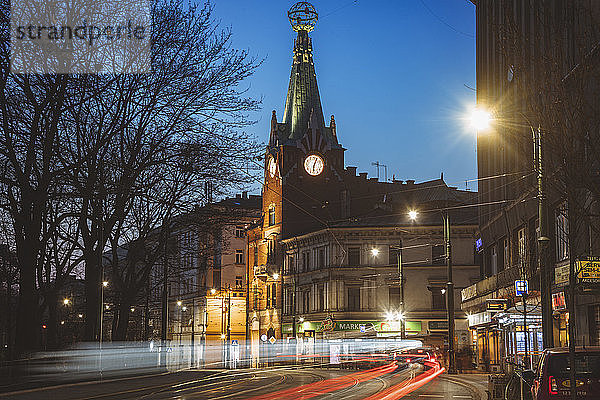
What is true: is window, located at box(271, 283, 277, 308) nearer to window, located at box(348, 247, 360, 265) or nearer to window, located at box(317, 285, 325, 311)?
window, located at box(317, 285, 325, 311)

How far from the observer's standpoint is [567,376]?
15656 millimetres

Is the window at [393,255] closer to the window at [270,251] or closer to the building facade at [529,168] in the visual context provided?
the window at [270,251]

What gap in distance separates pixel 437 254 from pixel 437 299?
163 inches

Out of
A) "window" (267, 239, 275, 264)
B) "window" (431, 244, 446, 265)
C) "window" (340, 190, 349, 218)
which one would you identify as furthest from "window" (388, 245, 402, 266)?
"window" (267, 239, 275, 264)

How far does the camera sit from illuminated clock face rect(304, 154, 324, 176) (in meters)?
89.6

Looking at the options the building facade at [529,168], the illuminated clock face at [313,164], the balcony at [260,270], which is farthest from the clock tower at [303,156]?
the building facade at [529,168]

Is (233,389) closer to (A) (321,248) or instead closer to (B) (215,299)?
(A) (321,248)

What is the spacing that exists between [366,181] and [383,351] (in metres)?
42.2

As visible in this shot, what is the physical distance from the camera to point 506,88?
4503cm

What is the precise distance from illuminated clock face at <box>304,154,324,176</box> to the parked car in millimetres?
73893

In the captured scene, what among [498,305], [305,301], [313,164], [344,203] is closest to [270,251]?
[305,301]

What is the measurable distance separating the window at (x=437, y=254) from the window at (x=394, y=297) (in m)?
4.32

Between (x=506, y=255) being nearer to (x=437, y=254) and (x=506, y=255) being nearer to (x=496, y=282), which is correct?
(x=496, y=282)

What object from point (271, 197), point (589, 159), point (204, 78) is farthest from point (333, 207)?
point (589, 159)
